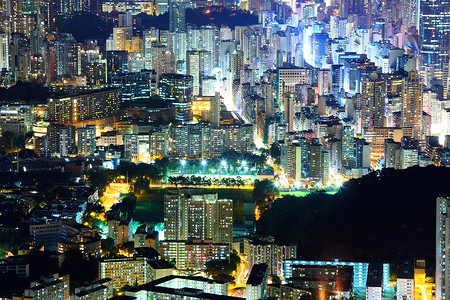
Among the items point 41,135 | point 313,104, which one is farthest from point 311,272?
point 313,104

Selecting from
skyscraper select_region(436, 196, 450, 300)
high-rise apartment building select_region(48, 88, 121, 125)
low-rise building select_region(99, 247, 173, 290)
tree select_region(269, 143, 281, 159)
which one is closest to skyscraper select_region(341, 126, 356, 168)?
tree select_region(269, 143, 281, 159)

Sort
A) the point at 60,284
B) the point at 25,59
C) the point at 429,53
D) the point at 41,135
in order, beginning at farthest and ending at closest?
the point at 429,53 < the point at 25,59 < the point at 41,135 < the point at 60,284

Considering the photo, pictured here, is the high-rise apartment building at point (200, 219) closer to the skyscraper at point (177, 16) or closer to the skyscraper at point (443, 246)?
the skyscraper at point (443, 246)

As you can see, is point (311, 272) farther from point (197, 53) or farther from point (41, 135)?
point (197, 53)

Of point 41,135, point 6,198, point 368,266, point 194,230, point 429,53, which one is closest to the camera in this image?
point 368,266

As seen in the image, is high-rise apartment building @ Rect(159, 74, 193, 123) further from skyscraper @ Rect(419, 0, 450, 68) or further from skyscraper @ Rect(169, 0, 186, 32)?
skyscraper @ Rect(169, 0, 186, 32)

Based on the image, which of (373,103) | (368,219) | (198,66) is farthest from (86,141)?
(198,66)
